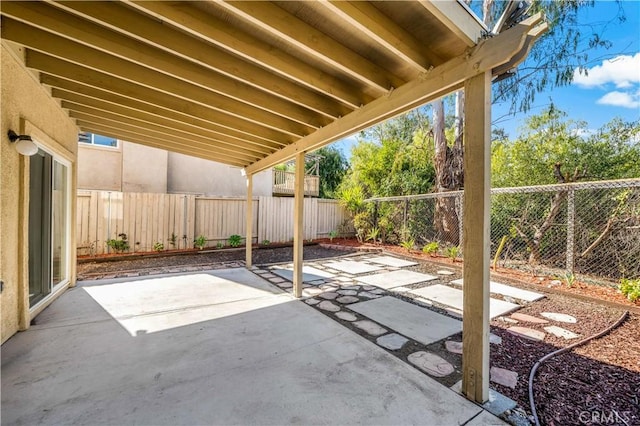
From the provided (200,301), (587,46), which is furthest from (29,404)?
(587,46)

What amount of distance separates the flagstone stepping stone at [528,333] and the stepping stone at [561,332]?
0.14 metres

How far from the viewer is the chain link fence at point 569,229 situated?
394cm

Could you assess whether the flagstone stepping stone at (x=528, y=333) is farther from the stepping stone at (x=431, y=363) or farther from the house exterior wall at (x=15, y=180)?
the house exterior wall at (x=15, y=180)

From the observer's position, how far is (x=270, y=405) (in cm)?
166

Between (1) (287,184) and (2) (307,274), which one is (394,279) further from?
(1) (287,184)

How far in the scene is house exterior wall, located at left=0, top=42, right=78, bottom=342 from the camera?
2.27 meters

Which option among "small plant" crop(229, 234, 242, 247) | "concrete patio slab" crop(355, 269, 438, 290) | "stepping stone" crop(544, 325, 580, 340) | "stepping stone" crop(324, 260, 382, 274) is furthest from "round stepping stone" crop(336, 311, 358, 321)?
"small plant" crop(229, 234, 242, 247)

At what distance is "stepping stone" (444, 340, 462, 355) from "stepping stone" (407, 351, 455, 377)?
0.21 metres

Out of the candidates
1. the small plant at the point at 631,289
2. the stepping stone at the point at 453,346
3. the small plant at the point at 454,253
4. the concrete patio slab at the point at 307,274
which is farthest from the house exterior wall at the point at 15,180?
the small plant at the point at 454,253

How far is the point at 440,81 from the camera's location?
6.31 feet

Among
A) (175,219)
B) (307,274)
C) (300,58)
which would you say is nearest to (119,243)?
(175,219)

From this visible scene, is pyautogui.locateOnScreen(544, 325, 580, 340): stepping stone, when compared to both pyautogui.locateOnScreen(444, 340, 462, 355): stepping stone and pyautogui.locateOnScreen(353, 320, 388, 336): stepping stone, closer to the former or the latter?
pyautogui.locateOnScreen(444, 340, 462, 355): stepping stone

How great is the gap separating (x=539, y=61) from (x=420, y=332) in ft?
26.3

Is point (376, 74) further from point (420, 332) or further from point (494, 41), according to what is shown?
point (420, 332)
